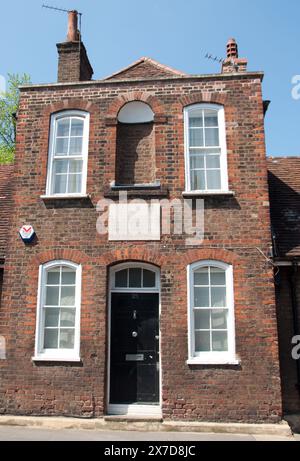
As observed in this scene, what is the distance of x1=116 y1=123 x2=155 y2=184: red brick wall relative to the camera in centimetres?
1041

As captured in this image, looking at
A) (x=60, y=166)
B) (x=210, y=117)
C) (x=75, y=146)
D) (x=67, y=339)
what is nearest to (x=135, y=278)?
(x=67, y=339)

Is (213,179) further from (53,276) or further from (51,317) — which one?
(51,317)

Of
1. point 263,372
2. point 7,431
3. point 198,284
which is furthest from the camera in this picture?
point 198,284

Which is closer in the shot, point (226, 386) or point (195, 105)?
point (226, 386)

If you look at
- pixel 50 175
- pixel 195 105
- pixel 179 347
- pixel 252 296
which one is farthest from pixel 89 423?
pixel 195 105

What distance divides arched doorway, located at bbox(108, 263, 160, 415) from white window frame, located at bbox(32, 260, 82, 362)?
0.73 m

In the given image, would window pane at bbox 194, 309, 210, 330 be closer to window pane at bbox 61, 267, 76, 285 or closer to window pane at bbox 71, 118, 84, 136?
window pane at bbox 61, 267, 76, 285

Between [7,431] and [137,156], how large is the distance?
260 inches

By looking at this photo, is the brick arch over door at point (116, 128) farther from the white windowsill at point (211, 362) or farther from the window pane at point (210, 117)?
the white windowsill at point (211, 362)

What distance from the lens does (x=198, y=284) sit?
9.45 metres

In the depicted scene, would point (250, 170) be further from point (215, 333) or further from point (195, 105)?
point (215, 333)

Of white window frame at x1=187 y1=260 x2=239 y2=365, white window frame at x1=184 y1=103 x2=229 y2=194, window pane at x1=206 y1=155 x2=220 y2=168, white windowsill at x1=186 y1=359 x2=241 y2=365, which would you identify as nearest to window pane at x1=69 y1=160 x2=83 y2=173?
white window frame at x1=184 y1=103 x2=229 y2=194

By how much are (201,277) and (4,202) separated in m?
6.14

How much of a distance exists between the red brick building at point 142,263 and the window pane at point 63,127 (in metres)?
0.04
